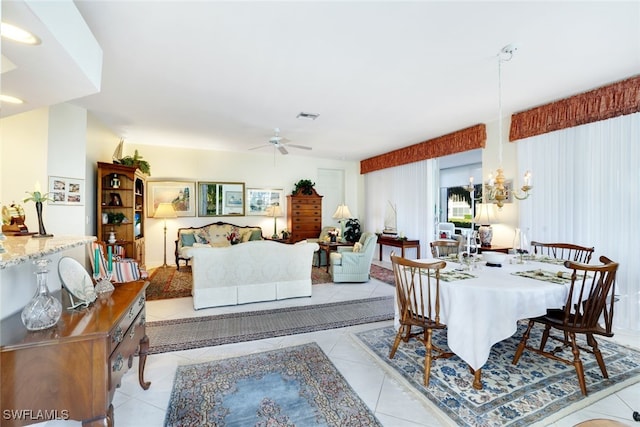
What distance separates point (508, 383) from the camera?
2.10 metres

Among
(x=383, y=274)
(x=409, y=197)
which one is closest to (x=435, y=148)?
(x=409, y=197)

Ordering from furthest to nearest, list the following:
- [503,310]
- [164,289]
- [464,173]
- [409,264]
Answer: [464,173] → [164,289] → [409,264] → [503,310]

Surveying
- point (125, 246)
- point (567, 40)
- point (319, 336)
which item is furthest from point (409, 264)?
→ point (125, 246)

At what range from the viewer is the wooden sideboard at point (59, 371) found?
3.58 ft

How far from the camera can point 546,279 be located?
85.4 inches

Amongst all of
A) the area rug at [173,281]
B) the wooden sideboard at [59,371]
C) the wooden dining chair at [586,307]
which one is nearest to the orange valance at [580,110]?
the wooden dining chair at [586,307]

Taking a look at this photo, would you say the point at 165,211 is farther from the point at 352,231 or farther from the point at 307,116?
the point at 352,231

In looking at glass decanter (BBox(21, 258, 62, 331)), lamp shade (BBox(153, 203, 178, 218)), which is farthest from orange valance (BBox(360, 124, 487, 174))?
glass decanter (BBox(21, 258, 62, 331))

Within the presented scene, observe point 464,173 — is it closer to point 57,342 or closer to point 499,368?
point 499,368

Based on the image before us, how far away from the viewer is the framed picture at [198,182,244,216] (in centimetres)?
668

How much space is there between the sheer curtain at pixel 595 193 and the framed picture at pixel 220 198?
5819 millimetres

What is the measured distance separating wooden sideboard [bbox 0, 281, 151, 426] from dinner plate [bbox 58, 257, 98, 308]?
0.21 m

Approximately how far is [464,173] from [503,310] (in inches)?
280

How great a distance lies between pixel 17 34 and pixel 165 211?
4.92 metres
